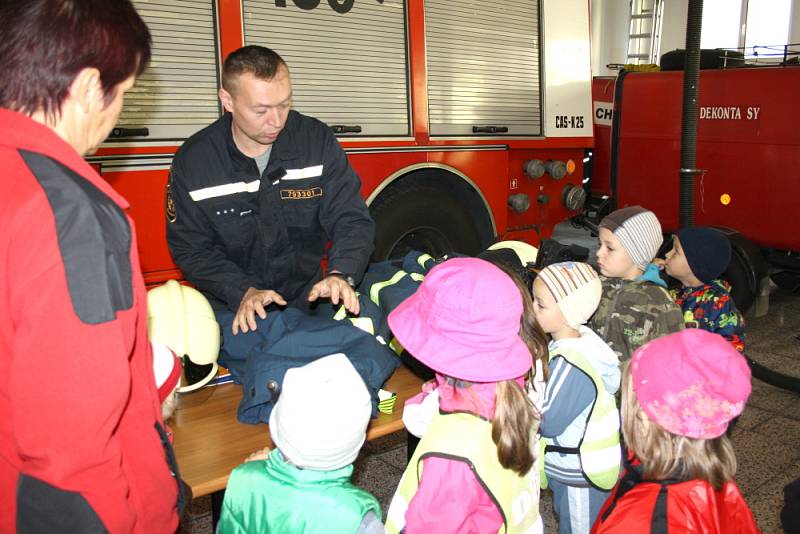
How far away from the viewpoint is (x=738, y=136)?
5789 mm

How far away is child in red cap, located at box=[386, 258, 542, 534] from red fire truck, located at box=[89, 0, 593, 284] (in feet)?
7.55

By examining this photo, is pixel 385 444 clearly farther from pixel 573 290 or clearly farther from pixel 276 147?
pixel 573 290

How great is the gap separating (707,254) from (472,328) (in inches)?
80.5

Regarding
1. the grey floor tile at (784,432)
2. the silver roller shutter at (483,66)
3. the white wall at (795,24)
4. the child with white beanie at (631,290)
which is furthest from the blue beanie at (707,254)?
the white wall at (795,24)

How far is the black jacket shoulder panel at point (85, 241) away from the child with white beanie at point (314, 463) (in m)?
0.50

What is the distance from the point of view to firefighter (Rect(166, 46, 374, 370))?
9.14 ft

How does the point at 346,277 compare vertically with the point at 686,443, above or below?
above

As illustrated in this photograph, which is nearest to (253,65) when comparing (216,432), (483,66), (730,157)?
(216,432)

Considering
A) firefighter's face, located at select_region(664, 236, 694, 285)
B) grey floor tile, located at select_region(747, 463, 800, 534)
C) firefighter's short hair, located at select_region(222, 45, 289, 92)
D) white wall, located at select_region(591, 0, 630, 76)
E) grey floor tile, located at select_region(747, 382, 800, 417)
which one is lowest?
grey floor tile, located at select_region(747, 382, 800, 417)

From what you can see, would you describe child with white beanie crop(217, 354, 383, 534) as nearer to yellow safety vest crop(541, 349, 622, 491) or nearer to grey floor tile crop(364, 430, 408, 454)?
yellow safety vest crop(541, 349, 622, 491)

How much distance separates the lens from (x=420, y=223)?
15.7ft

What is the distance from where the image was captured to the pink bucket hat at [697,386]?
1.59 m

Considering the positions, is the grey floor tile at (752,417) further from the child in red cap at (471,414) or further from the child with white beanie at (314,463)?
the child with white beanie at (314,463)

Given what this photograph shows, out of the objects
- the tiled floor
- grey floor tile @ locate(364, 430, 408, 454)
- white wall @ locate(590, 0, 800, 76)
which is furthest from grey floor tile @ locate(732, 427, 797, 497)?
white wall @ locate(590, 0, 800, 76)
